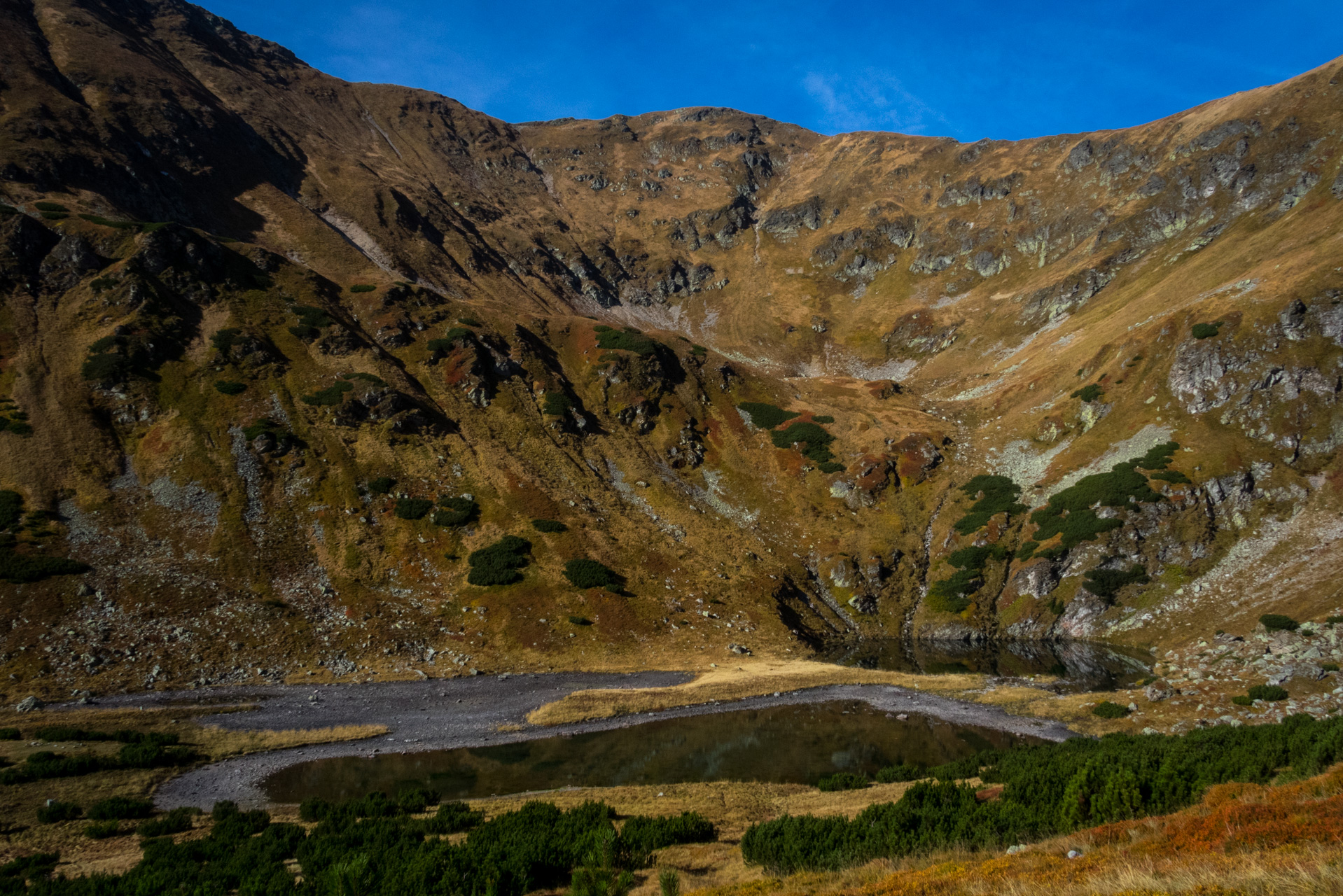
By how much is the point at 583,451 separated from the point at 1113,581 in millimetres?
58454

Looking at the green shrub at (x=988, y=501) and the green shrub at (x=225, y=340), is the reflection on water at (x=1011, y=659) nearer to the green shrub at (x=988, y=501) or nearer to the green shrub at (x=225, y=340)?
the green shrub at (x=988, y=501)

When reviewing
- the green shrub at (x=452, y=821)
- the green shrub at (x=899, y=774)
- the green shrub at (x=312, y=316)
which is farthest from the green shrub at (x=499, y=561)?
the green shrub at (x=312, y=316)

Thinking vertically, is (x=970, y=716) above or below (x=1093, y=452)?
below

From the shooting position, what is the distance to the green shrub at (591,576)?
5678 cm

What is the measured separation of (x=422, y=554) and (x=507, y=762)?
102ft

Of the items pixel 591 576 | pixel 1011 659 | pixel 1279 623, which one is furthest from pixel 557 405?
pixel 1279 623

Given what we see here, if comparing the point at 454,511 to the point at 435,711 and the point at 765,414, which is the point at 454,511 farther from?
the point at 765,414

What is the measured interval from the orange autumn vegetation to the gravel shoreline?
23558 mm

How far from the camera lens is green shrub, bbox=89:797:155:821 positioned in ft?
67.6

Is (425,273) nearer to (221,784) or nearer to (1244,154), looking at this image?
(221,784)

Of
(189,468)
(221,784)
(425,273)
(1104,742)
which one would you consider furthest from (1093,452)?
(425,273)

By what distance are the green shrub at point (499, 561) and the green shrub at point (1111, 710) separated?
147 feet

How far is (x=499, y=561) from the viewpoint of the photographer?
187 feet

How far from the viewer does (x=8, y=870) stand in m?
15.4
